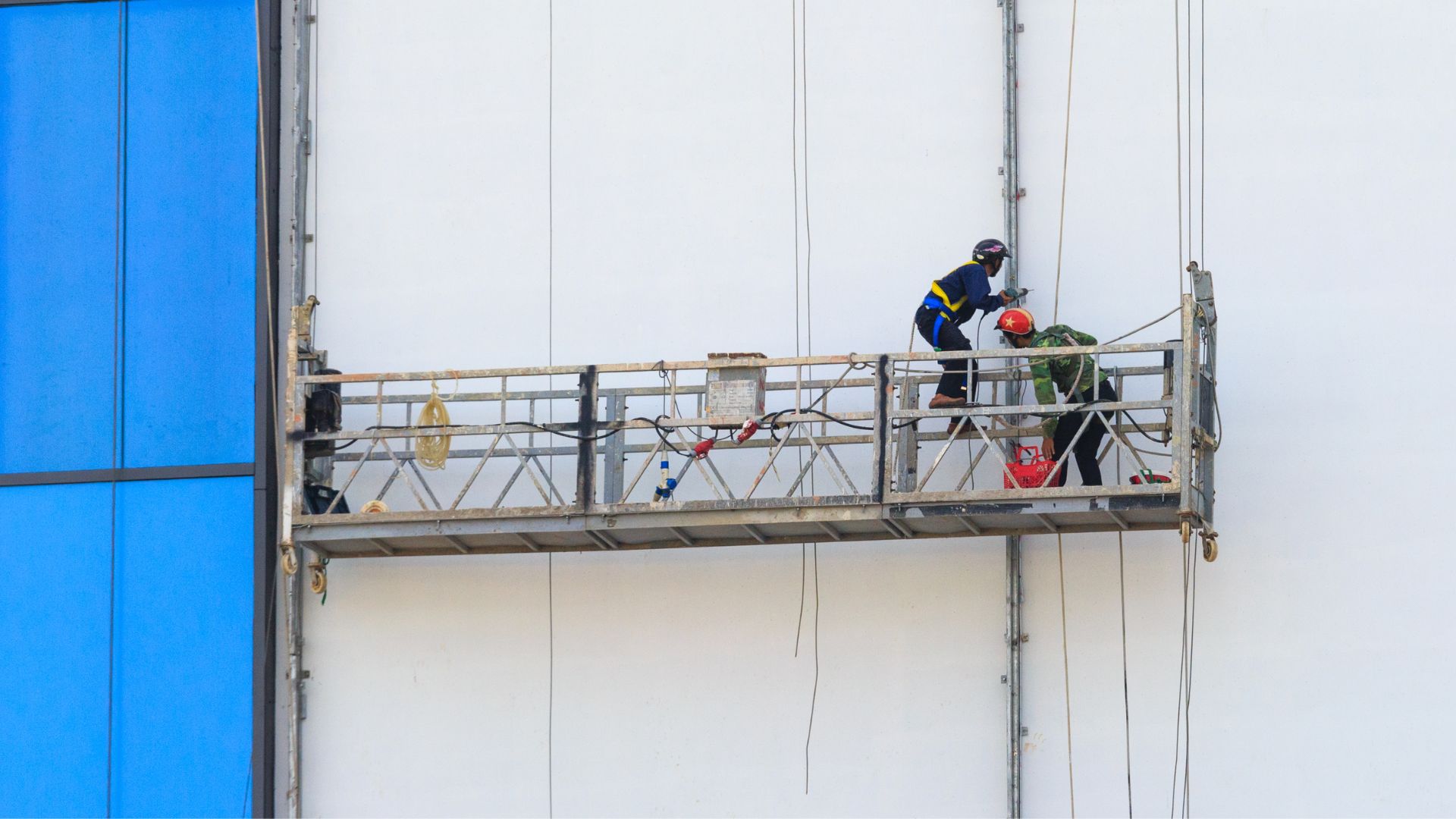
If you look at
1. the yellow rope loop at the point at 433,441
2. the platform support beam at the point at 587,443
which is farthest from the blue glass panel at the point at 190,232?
the platform support beam at the point at 587,443

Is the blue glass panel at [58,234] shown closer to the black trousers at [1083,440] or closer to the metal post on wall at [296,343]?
the metal post on wall at [296,343]

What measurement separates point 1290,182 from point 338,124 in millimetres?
9268

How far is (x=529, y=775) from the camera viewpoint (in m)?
18.3

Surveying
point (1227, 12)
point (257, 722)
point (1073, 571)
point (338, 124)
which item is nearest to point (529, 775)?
point (257, 722)

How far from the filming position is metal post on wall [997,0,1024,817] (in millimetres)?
17578

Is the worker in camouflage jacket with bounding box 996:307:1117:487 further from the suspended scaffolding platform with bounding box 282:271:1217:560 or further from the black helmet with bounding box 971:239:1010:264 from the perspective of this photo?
the black helmet with bounding box 971:239:1010:264

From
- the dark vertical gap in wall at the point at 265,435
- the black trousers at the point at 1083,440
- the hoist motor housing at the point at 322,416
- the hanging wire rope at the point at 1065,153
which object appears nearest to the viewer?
the black trousers at the point at 1083,440

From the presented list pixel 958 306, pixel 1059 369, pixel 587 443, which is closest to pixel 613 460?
pixel 587 443

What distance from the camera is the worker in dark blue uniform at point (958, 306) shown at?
17375mm

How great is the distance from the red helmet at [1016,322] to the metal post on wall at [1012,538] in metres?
0.82

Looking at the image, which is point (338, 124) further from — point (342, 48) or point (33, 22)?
point (33, 22)

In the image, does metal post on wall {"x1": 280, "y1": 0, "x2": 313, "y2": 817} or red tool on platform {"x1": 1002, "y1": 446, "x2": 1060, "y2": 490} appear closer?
red tool on platform {"x1": 1002, "y1": 446, "x2": 1060, "y2": 490}

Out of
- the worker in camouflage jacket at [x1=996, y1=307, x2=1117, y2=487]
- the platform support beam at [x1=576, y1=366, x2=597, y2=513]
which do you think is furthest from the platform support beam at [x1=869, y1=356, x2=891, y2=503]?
the platform support beam at [x1=576, y1=366, x2=597, y2=513]

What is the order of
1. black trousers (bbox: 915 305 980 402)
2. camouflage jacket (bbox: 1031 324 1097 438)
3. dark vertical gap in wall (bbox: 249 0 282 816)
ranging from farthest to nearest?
dark vertical gap in wall (bbox: 249 0 282 816), black trousers (bbox: 915 305 980 402), camouflage jacket (bbox: 1031 324 1097 438)
